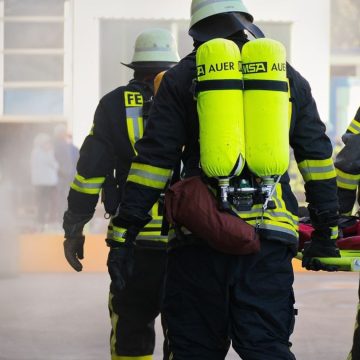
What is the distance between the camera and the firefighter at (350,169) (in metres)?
4.79

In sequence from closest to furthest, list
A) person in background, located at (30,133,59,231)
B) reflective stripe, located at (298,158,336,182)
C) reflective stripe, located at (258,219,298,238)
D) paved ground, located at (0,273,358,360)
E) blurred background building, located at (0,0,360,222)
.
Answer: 1. reflective stripe, located at (258,219,298,238)
2. reflective stripe, located at (298,158,336,182)
3. paved ground, located at (0,273,358,360)
4. person in background, located at (30,133,59,231)
5. blurred background building, located at (0,0,360,222)

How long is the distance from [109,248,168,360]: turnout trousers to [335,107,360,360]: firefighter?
779 millimetres

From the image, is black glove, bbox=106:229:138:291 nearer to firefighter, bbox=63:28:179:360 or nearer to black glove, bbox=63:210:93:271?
firefighter, bbox=63:28:179:360

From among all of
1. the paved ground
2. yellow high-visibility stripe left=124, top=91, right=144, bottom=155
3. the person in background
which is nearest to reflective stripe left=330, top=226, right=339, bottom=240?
yellow high-visibility stripe left=124, top=91, right=144, bottom=155

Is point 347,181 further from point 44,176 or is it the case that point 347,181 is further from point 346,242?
point 44,176

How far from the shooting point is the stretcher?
413cm

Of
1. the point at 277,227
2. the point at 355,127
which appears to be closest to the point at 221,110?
the point at 277,227

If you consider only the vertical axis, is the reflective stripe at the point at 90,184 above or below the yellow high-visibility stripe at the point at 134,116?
below

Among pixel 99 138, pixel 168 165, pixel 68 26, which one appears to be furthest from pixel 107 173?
pixel 68 26

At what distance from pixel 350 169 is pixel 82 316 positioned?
12.2 ft

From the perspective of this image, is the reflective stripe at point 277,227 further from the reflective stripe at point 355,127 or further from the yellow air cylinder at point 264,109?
the reflective stripe at point 355,127

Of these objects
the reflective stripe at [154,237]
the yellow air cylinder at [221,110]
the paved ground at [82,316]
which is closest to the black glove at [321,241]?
the yellow air cylinder at [221,110]

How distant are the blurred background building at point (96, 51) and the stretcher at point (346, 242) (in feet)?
40.5

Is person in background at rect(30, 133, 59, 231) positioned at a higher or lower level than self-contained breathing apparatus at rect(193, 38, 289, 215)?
lower
